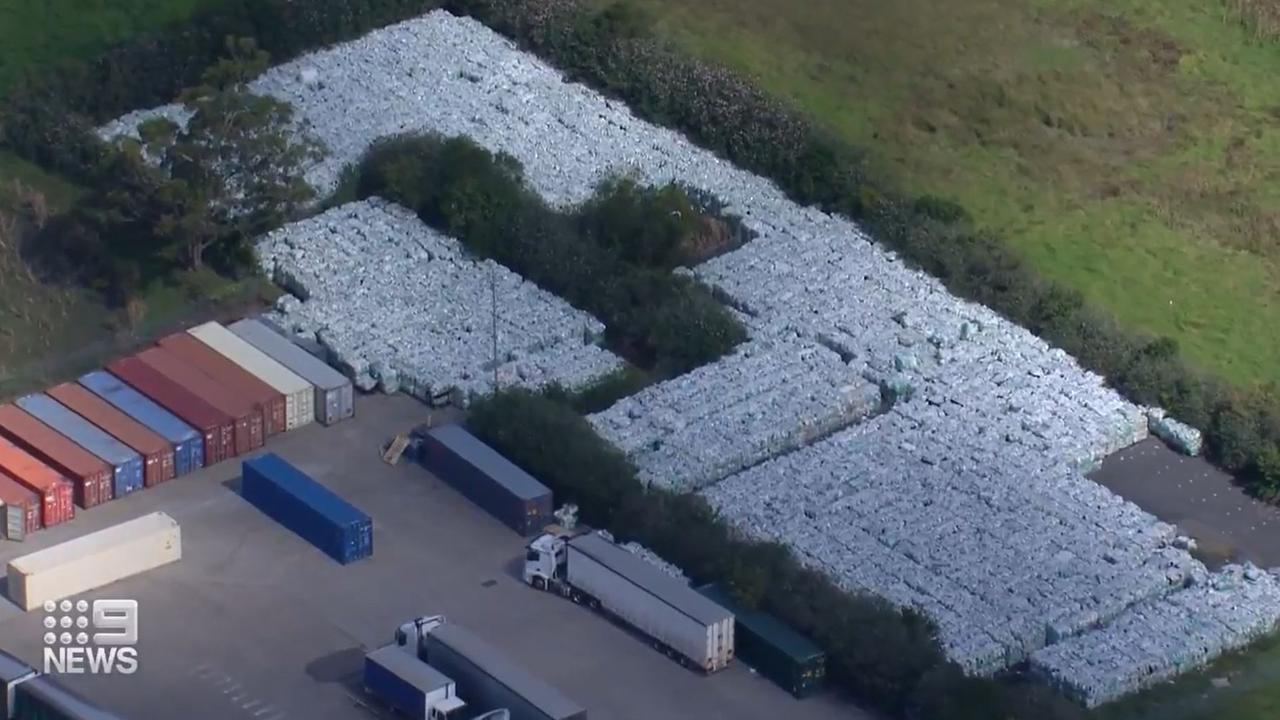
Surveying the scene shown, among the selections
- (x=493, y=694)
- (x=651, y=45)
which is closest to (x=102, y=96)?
(x=651, y=45)

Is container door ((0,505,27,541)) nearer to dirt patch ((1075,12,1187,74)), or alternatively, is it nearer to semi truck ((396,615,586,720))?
semi truck ((396,615,586,720))

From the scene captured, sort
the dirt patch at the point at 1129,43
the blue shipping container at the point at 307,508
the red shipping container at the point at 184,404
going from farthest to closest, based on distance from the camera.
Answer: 1. the dirt patch at the point at 1129,43
2. the red shipping container at the point at 184,404
3. the blue shipping container at the point at 307,508

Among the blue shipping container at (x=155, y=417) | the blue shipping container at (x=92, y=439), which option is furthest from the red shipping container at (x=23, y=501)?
the blue shipping container at (x=155, y=417)

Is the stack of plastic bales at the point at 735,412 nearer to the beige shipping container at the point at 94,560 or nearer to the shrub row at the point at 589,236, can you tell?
the shrub row at the point at 589,236

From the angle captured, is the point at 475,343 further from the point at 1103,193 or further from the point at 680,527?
the point at 1103,193

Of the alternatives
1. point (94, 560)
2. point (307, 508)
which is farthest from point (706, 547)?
point (94, 560)

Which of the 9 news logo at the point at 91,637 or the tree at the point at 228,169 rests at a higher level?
the tree at the point at 228,169
